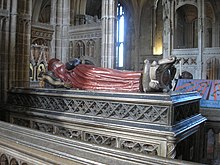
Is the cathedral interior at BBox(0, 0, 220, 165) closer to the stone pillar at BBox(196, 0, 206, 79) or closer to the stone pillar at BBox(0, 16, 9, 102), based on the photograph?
the stone pillar at BBox(0, 16, 9, 102)

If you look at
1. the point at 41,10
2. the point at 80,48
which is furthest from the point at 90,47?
the point at 41,10

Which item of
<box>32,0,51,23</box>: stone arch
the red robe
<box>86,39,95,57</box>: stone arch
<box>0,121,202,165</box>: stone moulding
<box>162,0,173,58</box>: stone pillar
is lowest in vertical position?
<box>0,121,202,165</box>: stone moulding

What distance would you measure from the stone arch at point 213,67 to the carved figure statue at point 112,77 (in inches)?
419

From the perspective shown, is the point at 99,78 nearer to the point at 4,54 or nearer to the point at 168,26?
the point at 4,54

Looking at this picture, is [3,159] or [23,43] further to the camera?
[23,43]

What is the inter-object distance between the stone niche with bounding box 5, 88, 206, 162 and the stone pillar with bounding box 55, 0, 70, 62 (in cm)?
744

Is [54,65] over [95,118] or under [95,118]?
over

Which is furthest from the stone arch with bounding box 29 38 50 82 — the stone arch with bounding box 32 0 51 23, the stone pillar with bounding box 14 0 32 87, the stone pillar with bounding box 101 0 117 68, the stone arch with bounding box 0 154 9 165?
the stone arch with bounding box 0 154 9 165

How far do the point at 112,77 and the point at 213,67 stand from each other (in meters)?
11.0

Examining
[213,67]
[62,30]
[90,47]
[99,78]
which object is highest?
[62,30]

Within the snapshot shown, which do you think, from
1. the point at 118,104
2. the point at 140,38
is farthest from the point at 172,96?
the point at 140,38

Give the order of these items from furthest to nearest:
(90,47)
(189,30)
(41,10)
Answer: (41,10)
(189,30)
(90,47)

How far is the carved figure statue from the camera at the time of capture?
133 inches

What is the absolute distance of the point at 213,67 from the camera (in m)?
13.3
